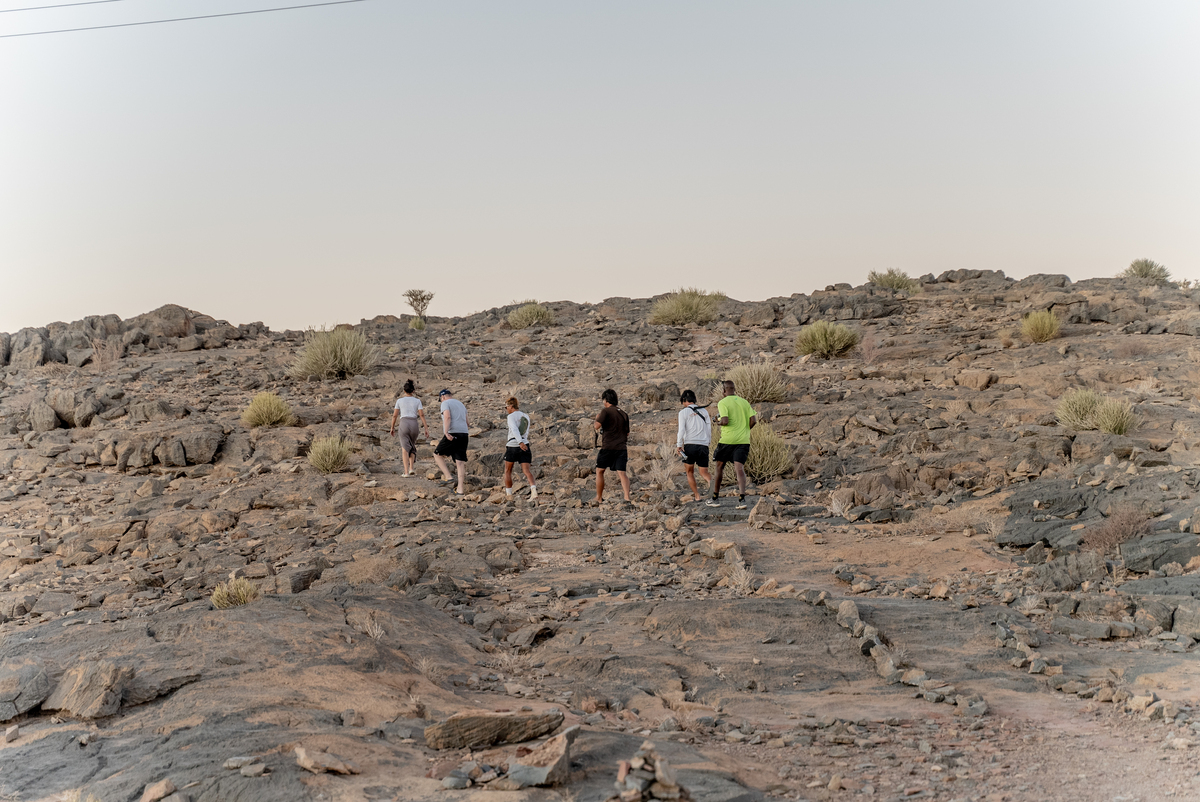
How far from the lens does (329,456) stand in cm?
1398

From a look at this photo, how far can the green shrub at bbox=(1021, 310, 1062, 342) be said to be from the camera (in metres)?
19.9

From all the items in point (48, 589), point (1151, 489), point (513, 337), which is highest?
point (513, 337)

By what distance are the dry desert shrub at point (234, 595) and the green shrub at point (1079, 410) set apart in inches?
479

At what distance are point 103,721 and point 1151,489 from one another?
1012 cm

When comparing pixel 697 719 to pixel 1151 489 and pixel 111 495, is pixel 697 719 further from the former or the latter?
pixel 111 495

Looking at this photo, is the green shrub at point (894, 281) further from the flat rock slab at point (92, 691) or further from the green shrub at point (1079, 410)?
the flat rock slab at point (92, 691)

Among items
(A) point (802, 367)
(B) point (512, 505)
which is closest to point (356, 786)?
(B) point (512, 505)

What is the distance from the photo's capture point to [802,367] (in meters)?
20.2

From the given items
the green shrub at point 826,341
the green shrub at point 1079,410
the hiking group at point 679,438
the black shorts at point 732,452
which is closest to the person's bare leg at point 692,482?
the hiking group at point 679,438

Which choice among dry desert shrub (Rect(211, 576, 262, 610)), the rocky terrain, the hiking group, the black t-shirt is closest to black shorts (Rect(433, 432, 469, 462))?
the hiking group

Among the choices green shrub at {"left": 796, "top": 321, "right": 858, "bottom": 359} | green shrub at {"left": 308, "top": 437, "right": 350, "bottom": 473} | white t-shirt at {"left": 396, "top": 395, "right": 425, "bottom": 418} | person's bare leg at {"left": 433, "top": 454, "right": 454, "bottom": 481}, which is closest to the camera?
person's bare leg at {"left": 433, "top": 454, "right": 454, "bottom": 481}

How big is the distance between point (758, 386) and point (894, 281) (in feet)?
46.4

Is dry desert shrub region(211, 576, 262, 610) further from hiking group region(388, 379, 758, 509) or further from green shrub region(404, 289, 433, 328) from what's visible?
green shrub region(404, 289, 433, 328)

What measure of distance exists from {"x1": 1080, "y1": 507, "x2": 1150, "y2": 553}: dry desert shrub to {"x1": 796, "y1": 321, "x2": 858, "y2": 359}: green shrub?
1235 cm
